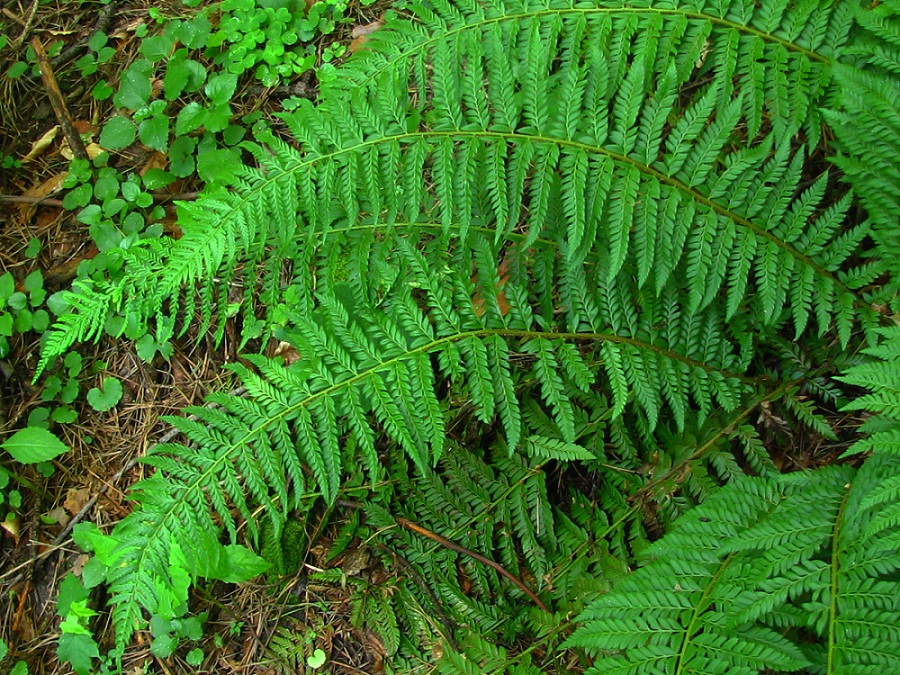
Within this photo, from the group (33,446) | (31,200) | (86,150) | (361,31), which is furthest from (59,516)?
(361,31)

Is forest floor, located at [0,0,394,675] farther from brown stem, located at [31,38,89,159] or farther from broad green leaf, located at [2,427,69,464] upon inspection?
broad green leaf, located at [2,427,69,464]

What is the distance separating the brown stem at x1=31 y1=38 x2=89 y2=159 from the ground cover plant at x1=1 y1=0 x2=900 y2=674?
1573 mm

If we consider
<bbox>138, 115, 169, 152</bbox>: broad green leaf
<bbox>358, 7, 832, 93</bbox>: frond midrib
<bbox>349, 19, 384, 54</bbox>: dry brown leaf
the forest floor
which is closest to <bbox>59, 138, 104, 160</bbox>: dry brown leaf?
the forest floor

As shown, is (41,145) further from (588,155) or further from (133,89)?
(588,155)

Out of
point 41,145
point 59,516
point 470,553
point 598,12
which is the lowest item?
point 59,516

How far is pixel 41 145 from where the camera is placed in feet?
11.8

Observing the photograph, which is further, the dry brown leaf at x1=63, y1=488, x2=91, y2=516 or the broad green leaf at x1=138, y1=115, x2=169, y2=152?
the broad green leaf at x1=138, y1=115, x2=169, y2=152

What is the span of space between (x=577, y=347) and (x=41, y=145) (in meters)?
2.82

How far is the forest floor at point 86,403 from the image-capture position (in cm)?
279

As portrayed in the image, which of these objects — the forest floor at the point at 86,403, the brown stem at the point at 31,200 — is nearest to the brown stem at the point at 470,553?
the forest floor at the point at 86,403

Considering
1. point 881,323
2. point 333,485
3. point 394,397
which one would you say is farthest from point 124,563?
point 881,323

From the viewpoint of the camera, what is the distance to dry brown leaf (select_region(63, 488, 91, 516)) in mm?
3137

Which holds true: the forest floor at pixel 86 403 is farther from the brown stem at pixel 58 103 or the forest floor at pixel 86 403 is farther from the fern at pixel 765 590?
the fern at pixel 765 590

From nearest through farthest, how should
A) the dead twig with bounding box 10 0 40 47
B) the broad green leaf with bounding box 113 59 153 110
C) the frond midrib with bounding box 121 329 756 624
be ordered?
1. the frond midrib with bounding box 121 329 756 624
2. the broad green leaf with bounding box 113 59 153 110
3. the dead twig with bounding box 10 0 40 47
